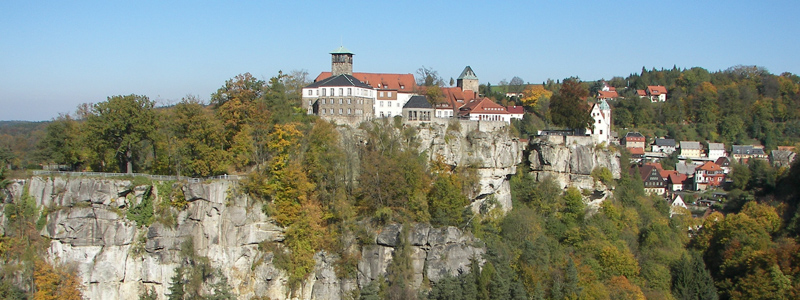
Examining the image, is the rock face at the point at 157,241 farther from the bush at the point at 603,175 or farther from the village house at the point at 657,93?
the village house at the point at 657,93

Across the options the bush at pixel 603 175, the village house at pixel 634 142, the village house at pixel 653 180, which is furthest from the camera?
the village house at pixel 634 142

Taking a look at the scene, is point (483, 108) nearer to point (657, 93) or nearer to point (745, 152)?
point (745, 152)

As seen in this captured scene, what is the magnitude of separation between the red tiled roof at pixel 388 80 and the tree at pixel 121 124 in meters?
15.9

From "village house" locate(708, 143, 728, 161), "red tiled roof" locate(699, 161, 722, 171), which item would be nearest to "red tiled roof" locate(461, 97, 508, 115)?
"red tiled roof" locate(699, 161, 722, 171)

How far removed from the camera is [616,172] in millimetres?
52969

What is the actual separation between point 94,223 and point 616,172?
39299 millimetres

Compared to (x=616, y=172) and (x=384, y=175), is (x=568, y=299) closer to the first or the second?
(x=384, y=175)

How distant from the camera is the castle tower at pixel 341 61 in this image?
2040 inches

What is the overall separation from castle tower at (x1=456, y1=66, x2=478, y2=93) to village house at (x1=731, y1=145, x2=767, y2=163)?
136 ft

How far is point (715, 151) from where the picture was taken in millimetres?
84750

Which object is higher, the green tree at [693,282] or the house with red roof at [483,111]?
the house with red roof at [483,111]

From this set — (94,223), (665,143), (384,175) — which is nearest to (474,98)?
(384,175)

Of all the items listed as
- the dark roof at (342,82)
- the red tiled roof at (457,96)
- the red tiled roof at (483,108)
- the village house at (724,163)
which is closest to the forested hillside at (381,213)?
the dark roof at (342,82)

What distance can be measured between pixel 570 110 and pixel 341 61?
759 inches
